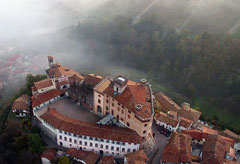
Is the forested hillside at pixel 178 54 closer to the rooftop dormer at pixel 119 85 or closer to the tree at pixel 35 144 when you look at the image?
the rooftop dormer at pixel 119 85

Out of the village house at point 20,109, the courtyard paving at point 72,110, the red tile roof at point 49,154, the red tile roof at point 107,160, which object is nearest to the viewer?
the red tile roof at point 107,160

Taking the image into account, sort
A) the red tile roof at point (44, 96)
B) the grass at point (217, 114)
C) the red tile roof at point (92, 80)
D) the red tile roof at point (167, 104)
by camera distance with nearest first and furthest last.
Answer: the red tile roof at point (44, 96), the red tile roof at point (92, 80), the red tile roof at point (167, 104), the grass at point (217, 114)

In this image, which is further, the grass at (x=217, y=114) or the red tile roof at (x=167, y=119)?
the grass at (x=217, y=114)

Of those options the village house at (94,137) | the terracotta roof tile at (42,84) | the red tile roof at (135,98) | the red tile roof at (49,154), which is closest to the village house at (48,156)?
the red tile roof at (49,154)

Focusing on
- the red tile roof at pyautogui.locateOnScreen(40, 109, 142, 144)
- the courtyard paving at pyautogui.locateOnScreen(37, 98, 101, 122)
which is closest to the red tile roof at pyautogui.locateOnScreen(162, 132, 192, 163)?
the red tile roof at pyautogui.locateOnScreen(40, 109, 142, 144)

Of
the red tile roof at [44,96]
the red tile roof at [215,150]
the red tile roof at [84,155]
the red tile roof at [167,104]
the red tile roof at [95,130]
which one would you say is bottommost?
the red tile roof at [84,155]

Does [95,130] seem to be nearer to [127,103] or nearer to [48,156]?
[127,103]

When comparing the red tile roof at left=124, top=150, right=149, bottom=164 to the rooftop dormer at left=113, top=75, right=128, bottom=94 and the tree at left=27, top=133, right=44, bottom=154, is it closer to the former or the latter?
the rooftop dormer at left=113, top=75, right=128, bottom=94

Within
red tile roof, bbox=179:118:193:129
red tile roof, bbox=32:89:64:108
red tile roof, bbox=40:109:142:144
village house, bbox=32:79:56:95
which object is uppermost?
village house, bbox=32:79:56:95
